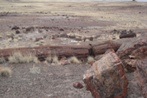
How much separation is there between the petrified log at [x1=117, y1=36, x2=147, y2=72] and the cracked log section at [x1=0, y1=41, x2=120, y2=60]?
4909 mm

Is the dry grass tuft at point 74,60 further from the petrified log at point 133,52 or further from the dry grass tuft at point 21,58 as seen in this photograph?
the petrified log at point 133,52

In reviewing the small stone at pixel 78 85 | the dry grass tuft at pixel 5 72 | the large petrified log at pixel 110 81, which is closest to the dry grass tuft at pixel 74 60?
the dry grass tuft at pixel 5 72

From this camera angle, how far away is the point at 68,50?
66.2ft

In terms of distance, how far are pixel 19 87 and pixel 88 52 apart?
674 cm

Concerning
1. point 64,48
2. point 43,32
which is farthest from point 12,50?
point 43,32

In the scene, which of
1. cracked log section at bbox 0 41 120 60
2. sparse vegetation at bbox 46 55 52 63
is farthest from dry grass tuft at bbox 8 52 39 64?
sparse vegetation at bbox 46 55 52 63

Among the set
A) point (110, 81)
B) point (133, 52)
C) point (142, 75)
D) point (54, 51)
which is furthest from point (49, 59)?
point (142, 75)

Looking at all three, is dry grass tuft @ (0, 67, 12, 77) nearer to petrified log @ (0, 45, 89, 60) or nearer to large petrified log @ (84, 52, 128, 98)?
petrified log @ (0, 45, 89, 60)

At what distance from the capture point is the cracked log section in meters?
19.6

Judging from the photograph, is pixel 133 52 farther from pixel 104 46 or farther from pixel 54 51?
pixel 54 51

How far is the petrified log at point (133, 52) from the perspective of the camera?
1324cm

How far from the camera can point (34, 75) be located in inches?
642

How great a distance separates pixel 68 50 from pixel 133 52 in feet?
23.0

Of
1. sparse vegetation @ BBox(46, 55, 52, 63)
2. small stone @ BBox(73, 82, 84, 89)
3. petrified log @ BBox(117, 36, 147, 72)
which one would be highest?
petrified log @ BBox(117, 36, 147, 72)
